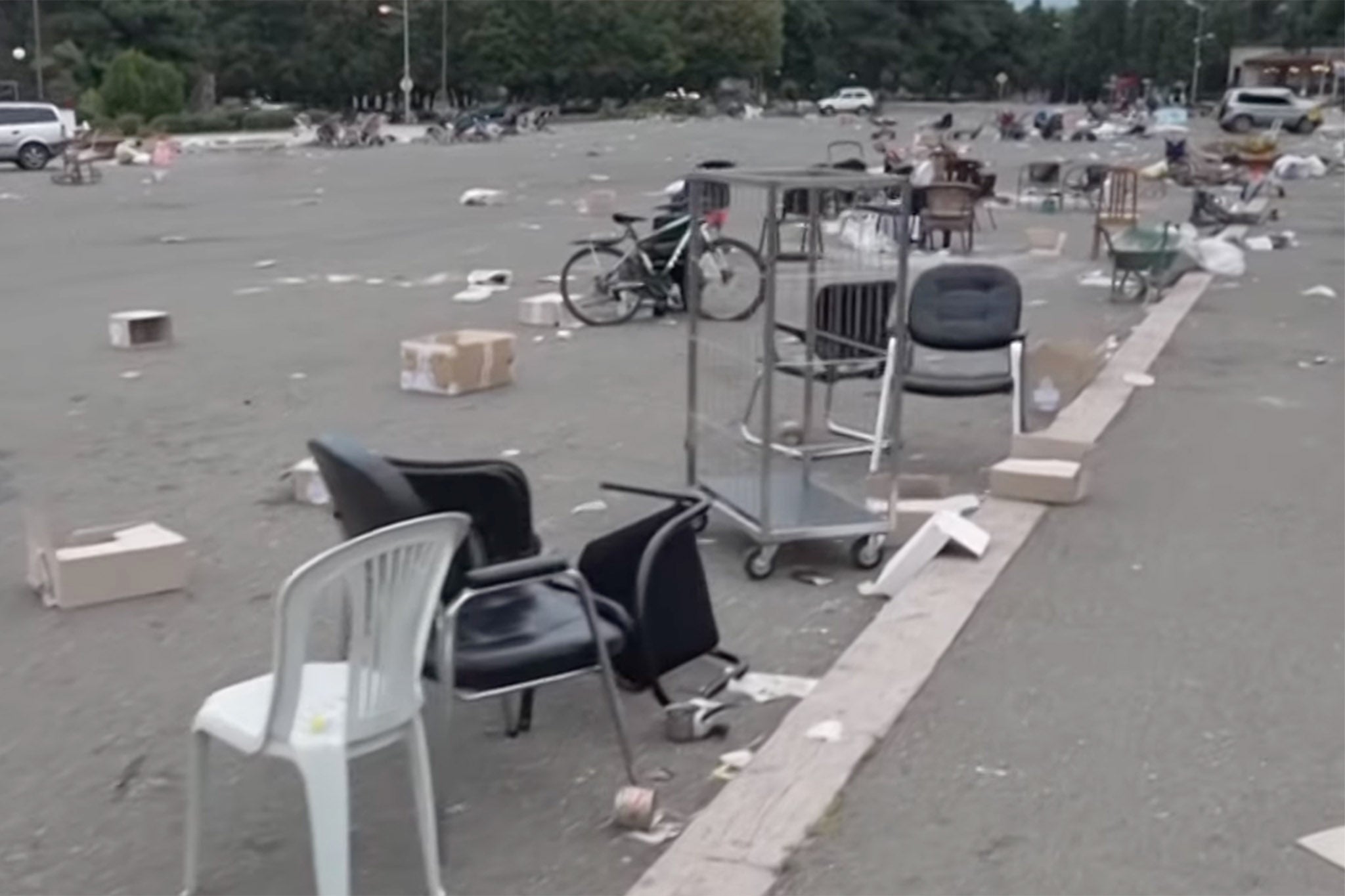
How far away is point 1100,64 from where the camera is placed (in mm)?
142000

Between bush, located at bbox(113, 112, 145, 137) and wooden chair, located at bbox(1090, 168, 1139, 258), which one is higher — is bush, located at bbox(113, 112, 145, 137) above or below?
below

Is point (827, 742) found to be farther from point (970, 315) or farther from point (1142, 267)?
point (1142, 267)

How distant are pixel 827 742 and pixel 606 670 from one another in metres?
0.75

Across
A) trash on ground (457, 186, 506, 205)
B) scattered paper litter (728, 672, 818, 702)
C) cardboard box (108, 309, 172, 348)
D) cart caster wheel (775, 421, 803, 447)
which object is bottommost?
trash on ground (457, 186, 506, 205)

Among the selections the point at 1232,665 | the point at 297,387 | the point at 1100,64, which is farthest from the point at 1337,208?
the point at 1100,64

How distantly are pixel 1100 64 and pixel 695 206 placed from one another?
143m

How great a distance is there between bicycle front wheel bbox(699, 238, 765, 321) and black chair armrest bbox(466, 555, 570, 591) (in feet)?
23.5

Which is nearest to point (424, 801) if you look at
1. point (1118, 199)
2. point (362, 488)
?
point (362, 488)

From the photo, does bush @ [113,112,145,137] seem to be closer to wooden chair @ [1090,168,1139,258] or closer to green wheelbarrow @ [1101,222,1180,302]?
wooden chair @ [1090,168,1139,258]

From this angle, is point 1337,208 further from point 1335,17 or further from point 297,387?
point 1335,17

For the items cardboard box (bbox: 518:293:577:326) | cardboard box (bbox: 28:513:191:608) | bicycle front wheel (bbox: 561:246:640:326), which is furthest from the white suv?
cardboard box (bbox: 28:513:191:608)

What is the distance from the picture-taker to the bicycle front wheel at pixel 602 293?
13391 millimetres

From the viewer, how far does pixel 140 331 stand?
12.2 m

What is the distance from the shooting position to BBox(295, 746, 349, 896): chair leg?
3615 mm
